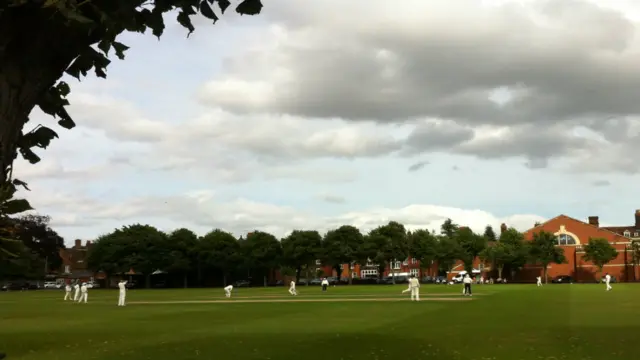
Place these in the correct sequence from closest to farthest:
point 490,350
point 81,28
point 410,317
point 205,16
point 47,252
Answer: point 81,28 → point 205,16 → point 490,350 → point 410,317 → point 47,252

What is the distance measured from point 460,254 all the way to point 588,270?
75.8ft

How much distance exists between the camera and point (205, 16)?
5.65 metres

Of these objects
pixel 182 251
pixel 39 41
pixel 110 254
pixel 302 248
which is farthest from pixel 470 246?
pixel 39 41

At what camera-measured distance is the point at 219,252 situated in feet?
345

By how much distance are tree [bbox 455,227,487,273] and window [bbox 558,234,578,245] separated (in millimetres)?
13660

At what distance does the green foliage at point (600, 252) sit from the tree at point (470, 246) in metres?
18.3

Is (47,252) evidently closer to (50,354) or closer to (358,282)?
(358,282)

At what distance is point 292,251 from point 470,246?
3454cm

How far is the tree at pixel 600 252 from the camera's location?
102 m

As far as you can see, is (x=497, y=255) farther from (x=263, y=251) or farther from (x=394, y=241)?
(x=263, y=251)

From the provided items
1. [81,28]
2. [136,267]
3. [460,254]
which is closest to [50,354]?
[81,28]

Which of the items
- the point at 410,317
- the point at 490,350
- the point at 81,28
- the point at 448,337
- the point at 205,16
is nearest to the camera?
the point at 81,28

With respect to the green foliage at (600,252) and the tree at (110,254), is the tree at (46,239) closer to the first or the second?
the tree at (110,254)

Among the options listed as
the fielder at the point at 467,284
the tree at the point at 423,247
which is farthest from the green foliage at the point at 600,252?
the fielder at the point at 467,284
